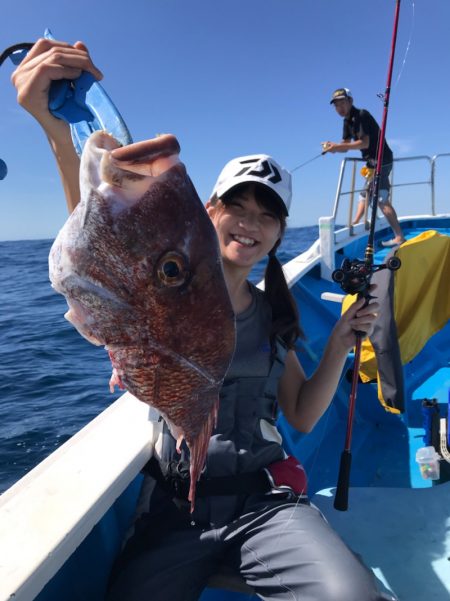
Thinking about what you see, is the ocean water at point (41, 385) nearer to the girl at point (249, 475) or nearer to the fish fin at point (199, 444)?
the girl at point (249, 475)

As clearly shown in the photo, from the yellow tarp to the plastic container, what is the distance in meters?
0.98

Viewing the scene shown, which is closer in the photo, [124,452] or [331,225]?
[124,452]

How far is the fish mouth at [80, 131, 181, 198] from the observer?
850 millimetres

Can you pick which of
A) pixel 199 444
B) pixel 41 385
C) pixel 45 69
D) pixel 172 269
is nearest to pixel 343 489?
pixel 199 444

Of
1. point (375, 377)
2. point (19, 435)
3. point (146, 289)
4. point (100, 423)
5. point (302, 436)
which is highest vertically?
point (146, 289)

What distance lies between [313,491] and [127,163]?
2.80 m

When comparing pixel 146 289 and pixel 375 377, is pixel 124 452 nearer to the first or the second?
pixel 146 289

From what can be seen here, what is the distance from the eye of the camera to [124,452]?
5.51 feet

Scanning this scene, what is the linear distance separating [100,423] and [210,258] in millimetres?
1263

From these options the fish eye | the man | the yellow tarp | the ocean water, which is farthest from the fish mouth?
the man

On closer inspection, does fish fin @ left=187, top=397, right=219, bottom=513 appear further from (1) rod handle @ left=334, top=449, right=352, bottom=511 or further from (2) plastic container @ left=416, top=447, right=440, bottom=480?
(2) plastic container @ left=416, top=447, right=440, bottom=480

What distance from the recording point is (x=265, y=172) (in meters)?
1.76

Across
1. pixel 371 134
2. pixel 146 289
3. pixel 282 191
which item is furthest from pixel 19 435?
pixel 371 134

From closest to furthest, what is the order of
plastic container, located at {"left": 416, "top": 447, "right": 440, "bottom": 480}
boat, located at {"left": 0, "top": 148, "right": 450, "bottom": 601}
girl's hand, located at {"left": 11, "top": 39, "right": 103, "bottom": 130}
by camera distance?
1. girl's hand, located at {"left": 11, "top": 39, "right": 103, "bottom": 130}
2. boat, located at {"left": 0, "top": 148, "right": 450, "bottom": 601}
3. plastic container, located at {"left": 416, "top": 447, "right": 440, "bottom": 480}
